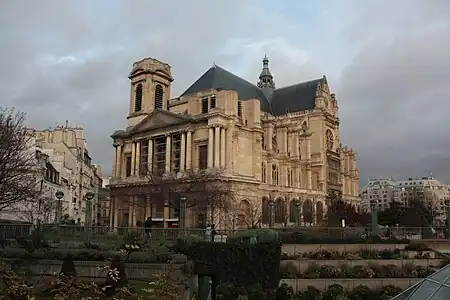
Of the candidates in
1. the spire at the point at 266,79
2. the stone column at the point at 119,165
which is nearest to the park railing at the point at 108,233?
the stone column at the point at 119,165

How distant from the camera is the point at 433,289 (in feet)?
36.0

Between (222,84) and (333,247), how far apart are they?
160 feet

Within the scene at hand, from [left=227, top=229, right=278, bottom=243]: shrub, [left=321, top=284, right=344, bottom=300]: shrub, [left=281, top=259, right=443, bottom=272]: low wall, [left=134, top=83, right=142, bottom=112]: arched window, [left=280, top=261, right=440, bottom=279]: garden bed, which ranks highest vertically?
[left=134, top=83, right=142, bottom=112]: arched window

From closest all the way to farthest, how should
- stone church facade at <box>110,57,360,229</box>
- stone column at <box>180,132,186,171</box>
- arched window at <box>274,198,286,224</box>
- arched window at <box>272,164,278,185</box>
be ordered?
stone church facade at <box>110,57,360,229</box>
stone column at <box>180,132,186,171</box>
arched window at <box>274,198,286,224</box>
arched window at <box>272,164,278,185</box>

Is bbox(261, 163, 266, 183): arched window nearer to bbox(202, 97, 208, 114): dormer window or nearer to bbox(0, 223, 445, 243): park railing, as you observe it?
bbox(202, 97, 208, 114): dormer window

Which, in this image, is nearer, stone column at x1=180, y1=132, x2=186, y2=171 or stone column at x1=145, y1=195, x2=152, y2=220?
stone column at x1=180, y1=132, x2=186, y2=171

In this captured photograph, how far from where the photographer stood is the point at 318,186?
80.8 m

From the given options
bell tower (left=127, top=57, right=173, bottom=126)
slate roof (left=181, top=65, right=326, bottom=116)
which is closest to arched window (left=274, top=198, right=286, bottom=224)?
slate roof (left=181, top=65, right=326, bottom=116)

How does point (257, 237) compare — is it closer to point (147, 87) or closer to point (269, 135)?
point (269, 135)

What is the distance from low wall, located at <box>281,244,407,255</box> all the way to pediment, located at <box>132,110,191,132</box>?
1525 inches

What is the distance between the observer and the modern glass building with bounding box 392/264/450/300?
1059cm

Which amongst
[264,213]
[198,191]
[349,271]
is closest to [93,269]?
[349,271]

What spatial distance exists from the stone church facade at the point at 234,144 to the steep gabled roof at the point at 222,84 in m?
0.22

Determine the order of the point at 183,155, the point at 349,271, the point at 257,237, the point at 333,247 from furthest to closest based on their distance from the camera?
the point at 183,155, the point at 333,247, the point at 257,237, the point at 349,271
